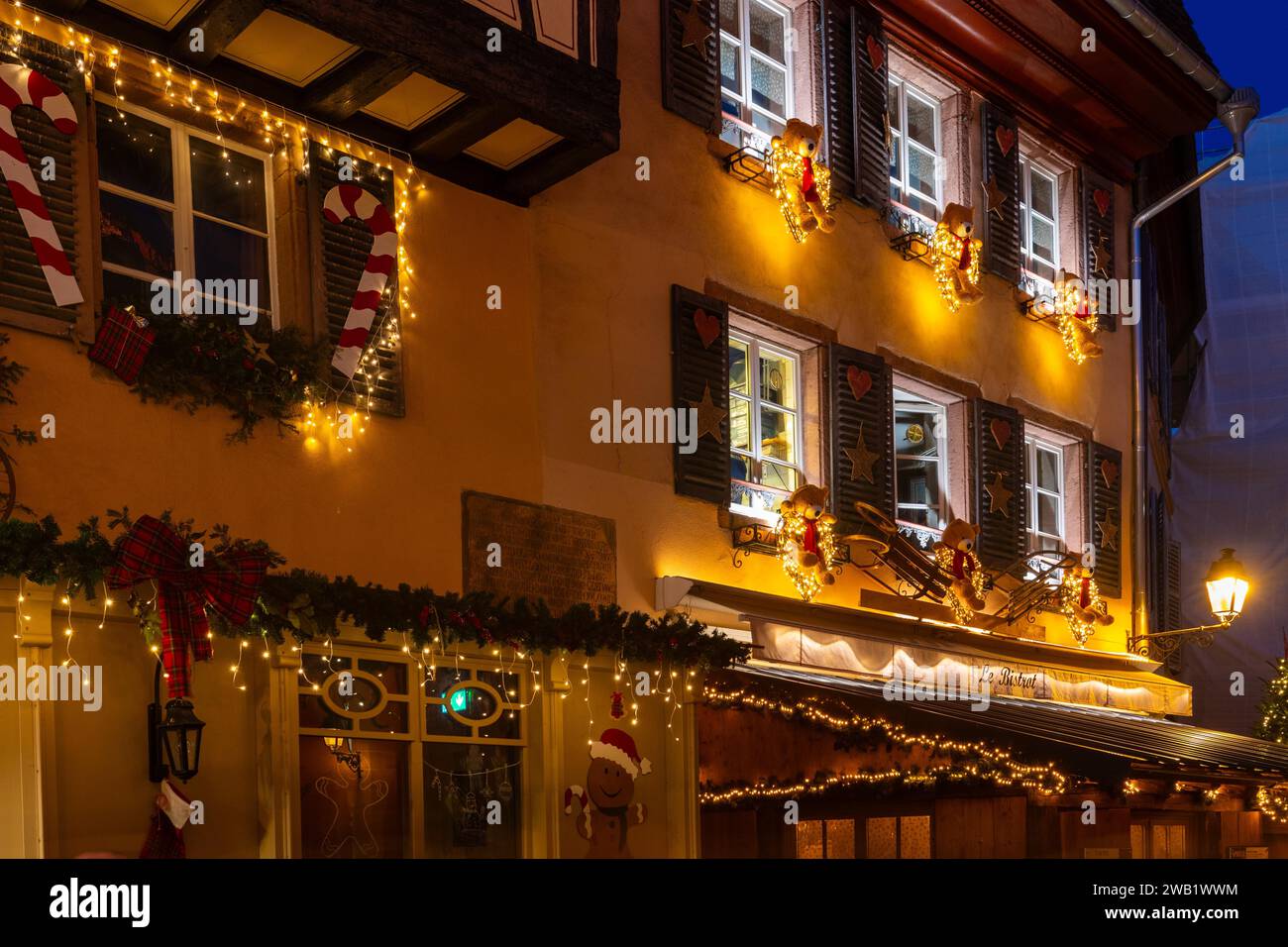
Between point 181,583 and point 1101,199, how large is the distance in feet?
43.4

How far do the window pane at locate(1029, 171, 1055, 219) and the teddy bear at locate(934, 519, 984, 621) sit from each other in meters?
4.64

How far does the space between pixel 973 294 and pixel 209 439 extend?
27.8 feet

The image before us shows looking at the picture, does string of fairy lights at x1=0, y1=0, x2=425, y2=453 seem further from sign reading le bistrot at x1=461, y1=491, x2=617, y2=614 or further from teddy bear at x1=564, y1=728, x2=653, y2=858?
teddy bear at x1=564, y1=728, x2=653, y2=858

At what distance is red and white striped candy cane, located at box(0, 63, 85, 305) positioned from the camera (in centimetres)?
785

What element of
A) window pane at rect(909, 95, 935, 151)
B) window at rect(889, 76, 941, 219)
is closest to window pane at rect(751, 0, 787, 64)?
window at rect(889, 76, 941, 219)

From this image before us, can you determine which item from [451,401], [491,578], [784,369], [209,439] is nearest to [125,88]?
[209,439]

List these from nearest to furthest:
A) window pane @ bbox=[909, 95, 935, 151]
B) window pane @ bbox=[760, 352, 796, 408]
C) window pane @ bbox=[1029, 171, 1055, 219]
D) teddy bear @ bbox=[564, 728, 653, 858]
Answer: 1. teddy bear @ bbox=[564, 728, 653, 858]
2. window pane @ bbox=[760, 352, 796, 408]
3. window pane @ bbox=[909, 95, 935, 151]
4. window pane @ bbox=[1029, 171, 1055, 219]

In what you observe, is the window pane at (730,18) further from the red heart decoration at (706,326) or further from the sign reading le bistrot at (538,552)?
the sign reading le bistrot at (538,552)

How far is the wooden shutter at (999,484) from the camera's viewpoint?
15.3m

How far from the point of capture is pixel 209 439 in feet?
28.1

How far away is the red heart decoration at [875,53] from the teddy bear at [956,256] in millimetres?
1409

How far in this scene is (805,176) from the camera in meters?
12.8

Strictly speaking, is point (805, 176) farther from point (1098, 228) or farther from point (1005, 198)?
point (1098, 228)

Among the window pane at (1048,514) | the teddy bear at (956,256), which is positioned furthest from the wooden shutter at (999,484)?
the teddy bear at (956,256)
